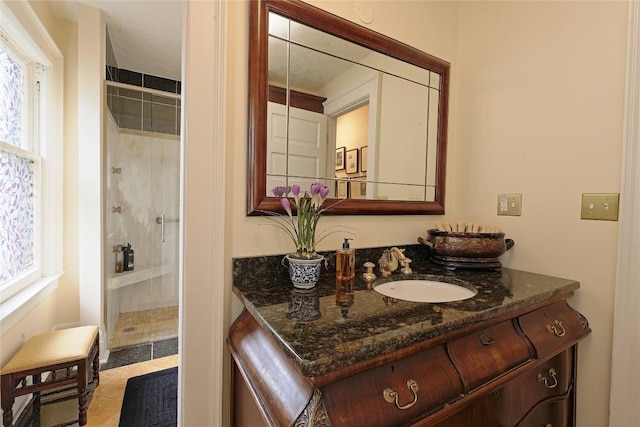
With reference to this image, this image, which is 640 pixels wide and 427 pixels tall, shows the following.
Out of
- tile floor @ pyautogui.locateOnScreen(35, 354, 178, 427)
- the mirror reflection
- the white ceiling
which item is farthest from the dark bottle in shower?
the mirror reflection

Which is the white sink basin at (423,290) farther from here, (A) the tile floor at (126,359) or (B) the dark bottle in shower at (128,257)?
(B) the dark bottle in shower at (128,257)

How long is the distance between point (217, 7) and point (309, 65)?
372mm

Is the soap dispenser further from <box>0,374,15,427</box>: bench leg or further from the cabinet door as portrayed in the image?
<box>0,374,15,427</box>: bench leg

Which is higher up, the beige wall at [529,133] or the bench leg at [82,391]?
the beige wall at [529,133]

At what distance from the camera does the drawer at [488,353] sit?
0.72m

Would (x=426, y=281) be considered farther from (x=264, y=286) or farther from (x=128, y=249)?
(x=128, y=249)

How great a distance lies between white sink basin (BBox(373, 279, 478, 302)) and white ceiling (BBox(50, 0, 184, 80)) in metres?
2.24

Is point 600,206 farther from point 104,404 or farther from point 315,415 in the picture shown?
point 104,404

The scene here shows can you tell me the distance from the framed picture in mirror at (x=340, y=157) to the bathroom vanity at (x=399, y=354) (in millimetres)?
466

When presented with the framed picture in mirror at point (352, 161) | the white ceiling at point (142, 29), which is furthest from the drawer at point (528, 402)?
the white ceiling at point (142, 29)

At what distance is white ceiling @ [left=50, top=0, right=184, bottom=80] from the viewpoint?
1.99m

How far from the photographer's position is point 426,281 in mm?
1167

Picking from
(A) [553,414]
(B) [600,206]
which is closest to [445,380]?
(A) [553,414]

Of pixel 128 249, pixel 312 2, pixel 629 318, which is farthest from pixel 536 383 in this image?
pixel 128 249
